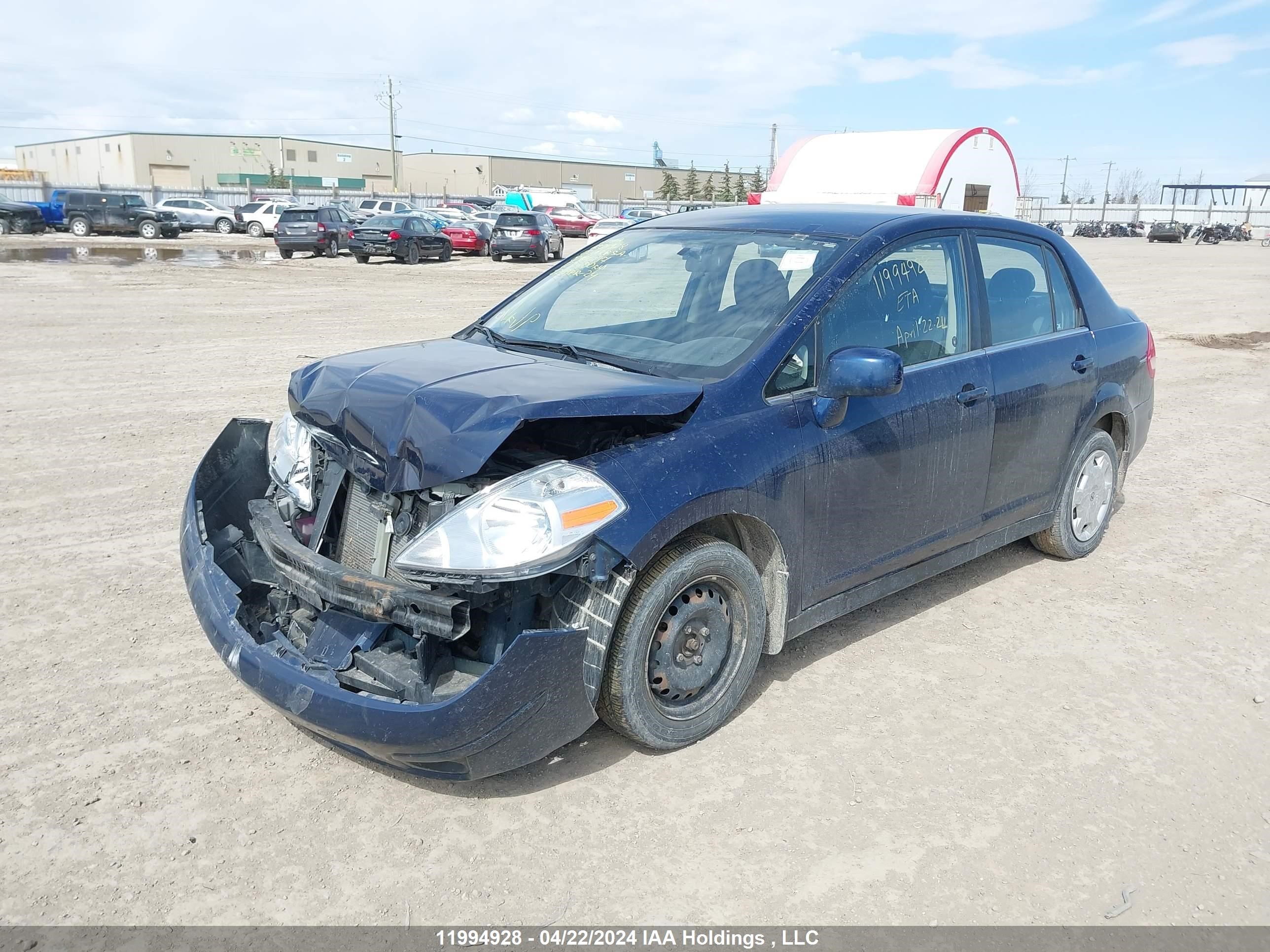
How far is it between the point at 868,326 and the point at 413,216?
2695 cm

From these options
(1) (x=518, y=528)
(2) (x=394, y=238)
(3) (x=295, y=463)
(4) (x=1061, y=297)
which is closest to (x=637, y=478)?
(1) (x=518, y=528)

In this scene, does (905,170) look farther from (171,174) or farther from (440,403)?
(171,174)

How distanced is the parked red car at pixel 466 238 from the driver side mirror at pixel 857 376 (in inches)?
1191

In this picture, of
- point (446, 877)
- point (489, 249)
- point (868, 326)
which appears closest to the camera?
point (446, 877)

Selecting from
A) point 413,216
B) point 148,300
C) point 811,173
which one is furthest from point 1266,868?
point 811,173

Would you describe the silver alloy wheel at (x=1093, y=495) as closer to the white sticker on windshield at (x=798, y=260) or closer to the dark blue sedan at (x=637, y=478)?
the dark blue sedan at (x=637, y=478)

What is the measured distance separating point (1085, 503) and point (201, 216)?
143 ft

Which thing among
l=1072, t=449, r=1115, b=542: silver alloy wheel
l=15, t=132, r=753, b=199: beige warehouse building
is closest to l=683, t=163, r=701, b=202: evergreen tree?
l=15, t=132, r=753, b=199: beige warehouse building

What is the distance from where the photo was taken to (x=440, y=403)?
301 centimetres

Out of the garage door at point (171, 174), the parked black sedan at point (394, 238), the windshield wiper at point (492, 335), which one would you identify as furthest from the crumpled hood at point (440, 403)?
the garage door at point (171, 174)

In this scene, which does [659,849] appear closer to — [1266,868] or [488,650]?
[488,650]

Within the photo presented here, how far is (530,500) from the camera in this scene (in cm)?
287

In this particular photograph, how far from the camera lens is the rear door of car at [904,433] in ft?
12.0

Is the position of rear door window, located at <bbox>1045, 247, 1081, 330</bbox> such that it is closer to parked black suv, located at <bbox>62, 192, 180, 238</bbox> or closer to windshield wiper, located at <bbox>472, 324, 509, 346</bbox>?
windshield wiper, located at <bbox>472, 324, 509, 346</bbox>
